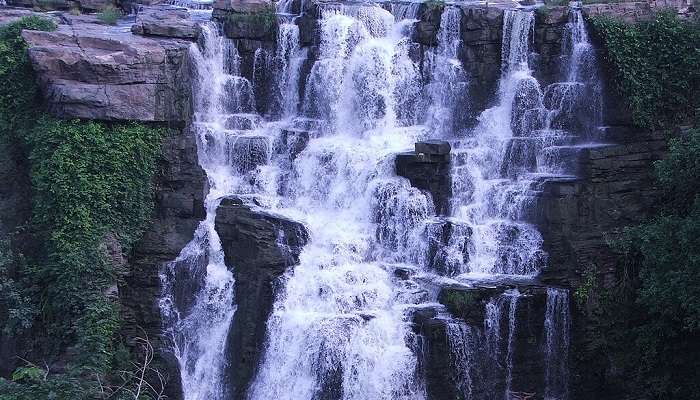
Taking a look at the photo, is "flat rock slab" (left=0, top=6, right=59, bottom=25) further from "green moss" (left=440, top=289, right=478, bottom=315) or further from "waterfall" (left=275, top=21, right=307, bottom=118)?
"green moss" (left=440, top=289, right=478, bottom=315)

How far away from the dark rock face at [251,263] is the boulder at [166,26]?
5.98m

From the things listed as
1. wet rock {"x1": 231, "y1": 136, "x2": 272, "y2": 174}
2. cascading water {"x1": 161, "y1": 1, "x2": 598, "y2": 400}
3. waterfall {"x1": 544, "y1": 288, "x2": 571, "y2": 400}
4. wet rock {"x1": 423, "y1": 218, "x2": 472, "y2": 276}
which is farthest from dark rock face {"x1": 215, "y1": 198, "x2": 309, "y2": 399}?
waterfall {"x1": 544, "y1": 288, "x2": 571, "y2": 400}

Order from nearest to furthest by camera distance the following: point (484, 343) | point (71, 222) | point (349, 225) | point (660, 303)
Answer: point (660, 303) → point (484, 343) → point (71, 222) → point (349, 225)

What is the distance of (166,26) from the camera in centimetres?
2544

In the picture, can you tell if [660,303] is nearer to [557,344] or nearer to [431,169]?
[557,344]

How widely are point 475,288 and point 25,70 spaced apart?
44.1 feet

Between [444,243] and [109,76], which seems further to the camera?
[109,76]

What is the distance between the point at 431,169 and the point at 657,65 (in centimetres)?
721

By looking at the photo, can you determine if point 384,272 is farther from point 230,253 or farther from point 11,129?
point 11,129

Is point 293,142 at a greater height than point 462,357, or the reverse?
point 293,142

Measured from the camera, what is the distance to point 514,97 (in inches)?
982

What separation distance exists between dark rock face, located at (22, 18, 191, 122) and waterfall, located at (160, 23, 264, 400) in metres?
1.32

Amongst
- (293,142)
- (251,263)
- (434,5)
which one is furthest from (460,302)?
(434,5)

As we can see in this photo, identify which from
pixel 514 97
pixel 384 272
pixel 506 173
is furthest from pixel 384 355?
→ pixel 514 97
